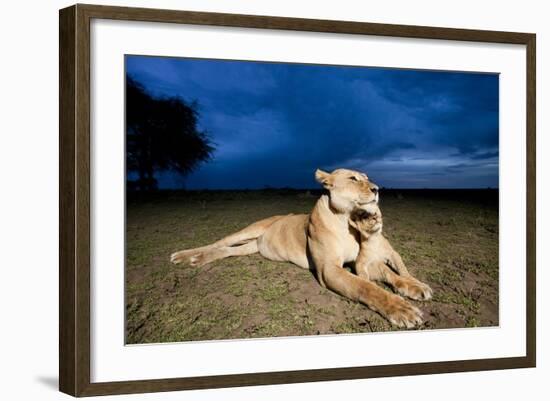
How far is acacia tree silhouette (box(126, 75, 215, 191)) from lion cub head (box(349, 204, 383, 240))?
1298 millimetres

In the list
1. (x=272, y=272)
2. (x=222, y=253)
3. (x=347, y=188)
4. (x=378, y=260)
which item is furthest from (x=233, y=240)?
(x=378, y=260)

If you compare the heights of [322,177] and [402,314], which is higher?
[322,177]

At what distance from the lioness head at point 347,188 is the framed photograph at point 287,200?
15mm

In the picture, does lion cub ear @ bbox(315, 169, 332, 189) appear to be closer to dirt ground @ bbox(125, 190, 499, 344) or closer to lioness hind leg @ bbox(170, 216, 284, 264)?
dirt ground @ bbox(125, 190, 499, 344)

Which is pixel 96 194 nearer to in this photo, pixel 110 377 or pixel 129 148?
pixel 129 148

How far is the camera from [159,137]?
4.99 meters

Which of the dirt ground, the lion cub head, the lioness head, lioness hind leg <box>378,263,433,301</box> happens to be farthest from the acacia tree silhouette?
lioness hind leg <box>378,263,433,301</box>

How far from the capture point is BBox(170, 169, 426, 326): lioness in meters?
5.38

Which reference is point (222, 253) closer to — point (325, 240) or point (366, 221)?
point (325, 240)

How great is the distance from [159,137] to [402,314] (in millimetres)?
2208

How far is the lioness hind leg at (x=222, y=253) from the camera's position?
5168 mm

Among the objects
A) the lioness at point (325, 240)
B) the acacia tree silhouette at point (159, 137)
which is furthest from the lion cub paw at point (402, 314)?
the acacia tree silhouette at point (159, 137)

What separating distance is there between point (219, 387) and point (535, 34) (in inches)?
145

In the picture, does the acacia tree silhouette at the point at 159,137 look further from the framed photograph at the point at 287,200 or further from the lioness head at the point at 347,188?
the lioness head at the point at 347,188
